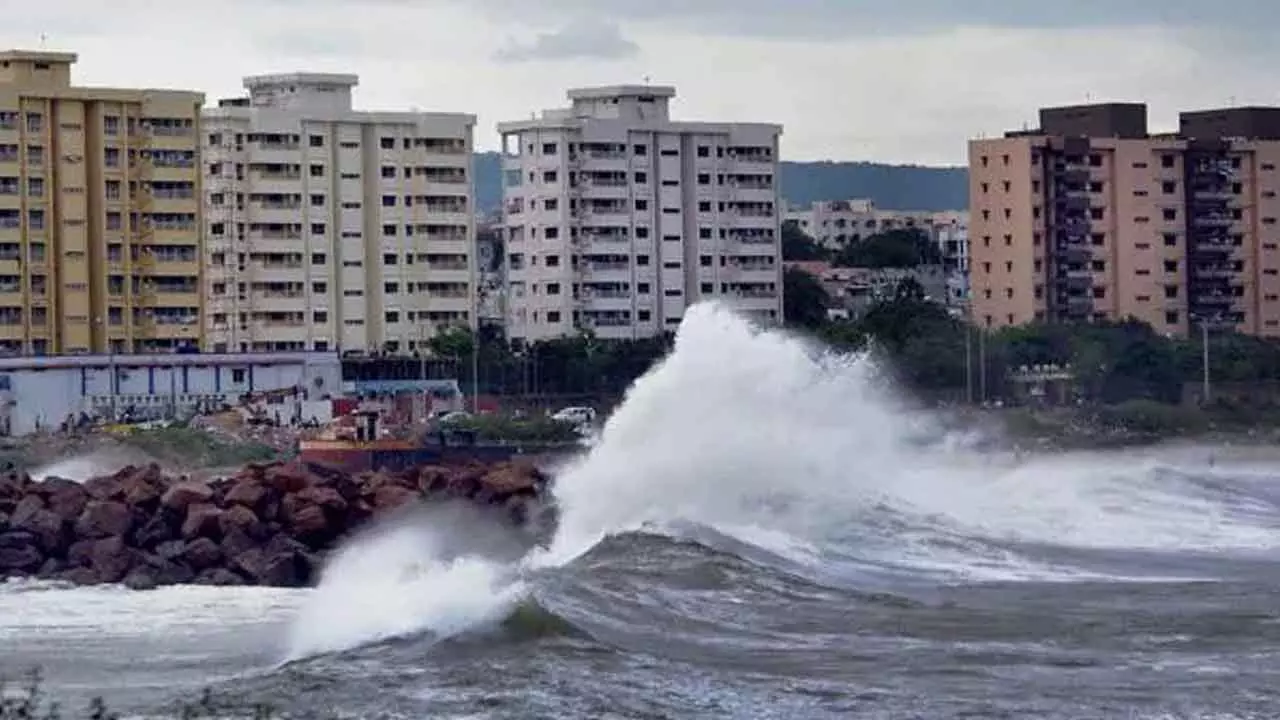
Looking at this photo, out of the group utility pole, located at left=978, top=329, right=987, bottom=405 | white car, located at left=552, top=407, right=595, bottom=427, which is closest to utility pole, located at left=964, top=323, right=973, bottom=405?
utility pole, located at left=978, top=329, right=987, bottom=405

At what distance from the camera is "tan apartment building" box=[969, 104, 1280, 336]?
9356cm

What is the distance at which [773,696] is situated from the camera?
25719mm

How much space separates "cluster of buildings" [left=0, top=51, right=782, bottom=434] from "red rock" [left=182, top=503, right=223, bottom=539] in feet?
108

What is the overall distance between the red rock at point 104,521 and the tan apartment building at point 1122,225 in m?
55.0

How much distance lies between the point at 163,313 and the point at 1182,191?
31.5m

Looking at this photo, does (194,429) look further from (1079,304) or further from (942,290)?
(942,290)

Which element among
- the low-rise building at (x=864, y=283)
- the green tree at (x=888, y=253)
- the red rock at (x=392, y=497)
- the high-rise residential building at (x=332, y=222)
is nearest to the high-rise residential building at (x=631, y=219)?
the high-rise residential building at (x=332, y=222)

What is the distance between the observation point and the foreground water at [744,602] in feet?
84.7

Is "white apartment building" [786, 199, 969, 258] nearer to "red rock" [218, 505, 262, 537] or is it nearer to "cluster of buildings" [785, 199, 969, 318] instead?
"cluster of buildings" [785, 199, 969, 318]

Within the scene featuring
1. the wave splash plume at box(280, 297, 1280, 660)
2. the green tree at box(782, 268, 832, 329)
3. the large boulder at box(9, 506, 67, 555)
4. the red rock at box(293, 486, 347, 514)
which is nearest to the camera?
the wave splash plume at box(280, 297, 1280, 660)

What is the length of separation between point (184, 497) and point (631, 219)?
49827 mm

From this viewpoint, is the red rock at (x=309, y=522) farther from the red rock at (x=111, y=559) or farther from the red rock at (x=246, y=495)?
the red rock at (x=111, y=559)

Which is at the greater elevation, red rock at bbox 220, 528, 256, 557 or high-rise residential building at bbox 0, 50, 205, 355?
high-rise residential building at bbox 0, 50, 205, 355

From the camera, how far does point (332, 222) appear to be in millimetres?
85375
